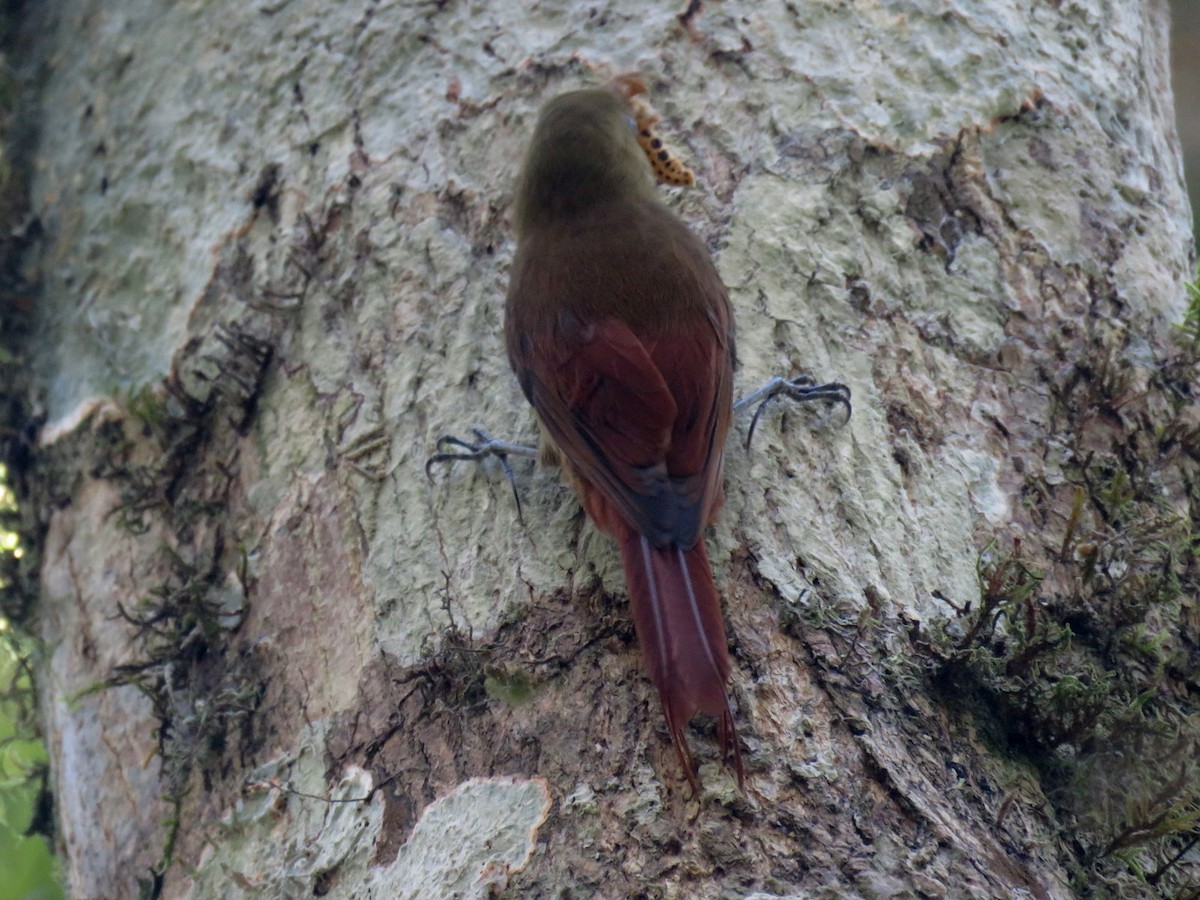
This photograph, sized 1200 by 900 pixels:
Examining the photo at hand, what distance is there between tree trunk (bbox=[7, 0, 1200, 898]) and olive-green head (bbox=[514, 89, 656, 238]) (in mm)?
64

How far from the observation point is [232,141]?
289 cm

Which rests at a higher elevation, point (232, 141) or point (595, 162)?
point (232, 141)

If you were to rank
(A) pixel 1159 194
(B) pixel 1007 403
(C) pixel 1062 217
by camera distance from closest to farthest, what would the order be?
1. (B) pixel 1007 403
2. (C) pixel 1062 217
3. (A) pixel 1159 194

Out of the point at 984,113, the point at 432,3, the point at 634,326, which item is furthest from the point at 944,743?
the point at 432,3

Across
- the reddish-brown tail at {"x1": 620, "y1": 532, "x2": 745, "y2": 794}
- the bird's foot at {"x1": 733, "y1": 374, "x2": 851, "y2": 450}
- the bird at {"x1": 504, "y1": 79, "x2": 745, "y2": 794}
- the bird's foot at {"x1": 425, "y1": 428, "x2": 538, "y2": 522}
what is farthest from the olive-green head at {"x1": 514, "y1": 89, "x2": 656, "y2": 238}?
the reddish-brown tail at {"x1": 620, "y1": 532, "x2": 745, "y2": 794}

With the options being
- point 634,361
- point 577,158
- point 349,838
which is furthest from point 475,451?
point 577,158

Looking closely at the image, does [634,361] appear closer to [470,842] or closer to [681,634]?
[681,634]

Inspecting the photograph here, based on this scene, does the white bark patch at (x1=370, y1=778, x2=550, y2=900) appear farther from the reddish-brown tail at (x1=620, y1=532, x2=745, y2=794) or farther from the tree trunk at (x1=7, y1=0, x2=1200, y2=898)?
the reddish-brown tail at (x1=620, y1=532, x2=745, y2=794)

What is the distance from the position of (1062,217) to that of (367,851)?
184cm

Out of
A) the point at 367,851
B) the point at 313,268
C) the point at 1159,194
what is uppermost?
the point at 313,268

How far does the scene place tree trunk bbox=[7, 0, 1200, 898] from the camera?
1817 millimetres

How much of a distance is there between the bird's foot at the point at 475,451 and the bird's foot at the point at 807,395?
0.43 meters

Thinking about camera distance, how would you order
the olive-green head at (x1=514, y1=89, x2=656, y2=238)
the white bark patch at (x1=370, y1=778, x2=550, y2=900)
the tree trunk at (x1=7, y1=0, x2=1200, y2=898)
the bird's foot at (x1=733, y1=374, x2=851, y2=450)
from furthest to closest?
the olive-green head at (x1=514, y1=89, x2=656, y2=238)
the bird's foot at (x1=733, y1=374, x2=851, y2=450)
the tree trunk at (x1=7, y1=0, x2=1200, y2=898)
the white bark patch at (x1=370, y1=778, x2=550, y2=900)

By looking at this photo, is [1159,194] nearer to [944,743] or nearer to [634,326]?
[634,326]
